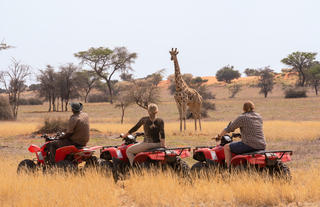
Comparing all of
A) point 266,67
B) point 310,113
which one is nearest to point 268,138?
point 310,113

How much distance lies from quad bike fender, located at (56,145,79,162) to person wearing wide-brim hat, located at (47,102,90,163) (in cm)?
10

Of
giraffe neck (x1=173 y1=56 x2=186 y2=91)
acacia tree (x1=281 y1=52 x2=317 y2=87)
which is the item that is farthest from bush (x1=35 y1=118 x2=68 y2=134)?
acacia tree (x1=281 y1=52 x2=317 y2=87)

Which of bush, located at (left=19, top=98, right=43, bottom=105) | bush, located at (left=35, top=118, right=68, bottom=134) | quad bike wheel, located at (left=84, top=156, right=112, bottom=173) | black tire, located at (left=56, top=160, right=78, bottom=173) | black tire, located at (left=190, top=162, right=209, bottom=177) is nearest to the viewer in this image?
black tire, located at (left=190, top=162, right=209, bottom=177)

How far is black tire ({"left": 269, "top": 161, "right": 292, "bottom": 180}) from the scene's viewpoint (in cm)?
687

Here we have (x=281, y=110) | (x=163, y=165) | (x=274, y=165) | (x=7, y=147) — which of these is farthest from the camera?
(x=281, y=110)

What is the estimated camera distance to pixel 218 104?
47.3m

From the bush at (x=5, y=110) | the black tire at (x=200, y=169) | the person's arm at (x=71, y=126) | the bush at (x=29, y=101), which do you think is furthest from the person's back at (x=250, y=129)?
the bush at (x=29, y=101)

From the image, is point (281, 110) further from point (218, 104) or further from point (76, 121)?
point (76, 121)

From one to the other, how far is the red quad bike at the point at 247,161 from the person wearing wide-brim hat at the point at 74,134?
231 cm

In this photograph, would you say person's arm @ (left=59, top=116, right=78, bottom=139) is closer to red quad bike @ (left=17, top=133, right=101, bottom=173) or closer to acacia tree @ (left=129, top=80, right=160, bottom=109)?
red quad bike @ (left=17, top=133, right=101, bottom=173)

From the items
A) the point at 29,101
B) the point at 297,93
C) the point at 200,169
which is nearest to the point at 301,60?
the point at 297,93

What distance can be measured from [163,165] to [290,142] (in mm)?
9785

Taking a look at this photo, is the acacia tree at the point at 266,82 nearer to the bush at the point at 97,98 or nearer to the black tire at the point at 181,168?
the bush at the point at 97,98

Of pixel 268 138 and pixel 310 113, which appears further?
pixel 310 113
